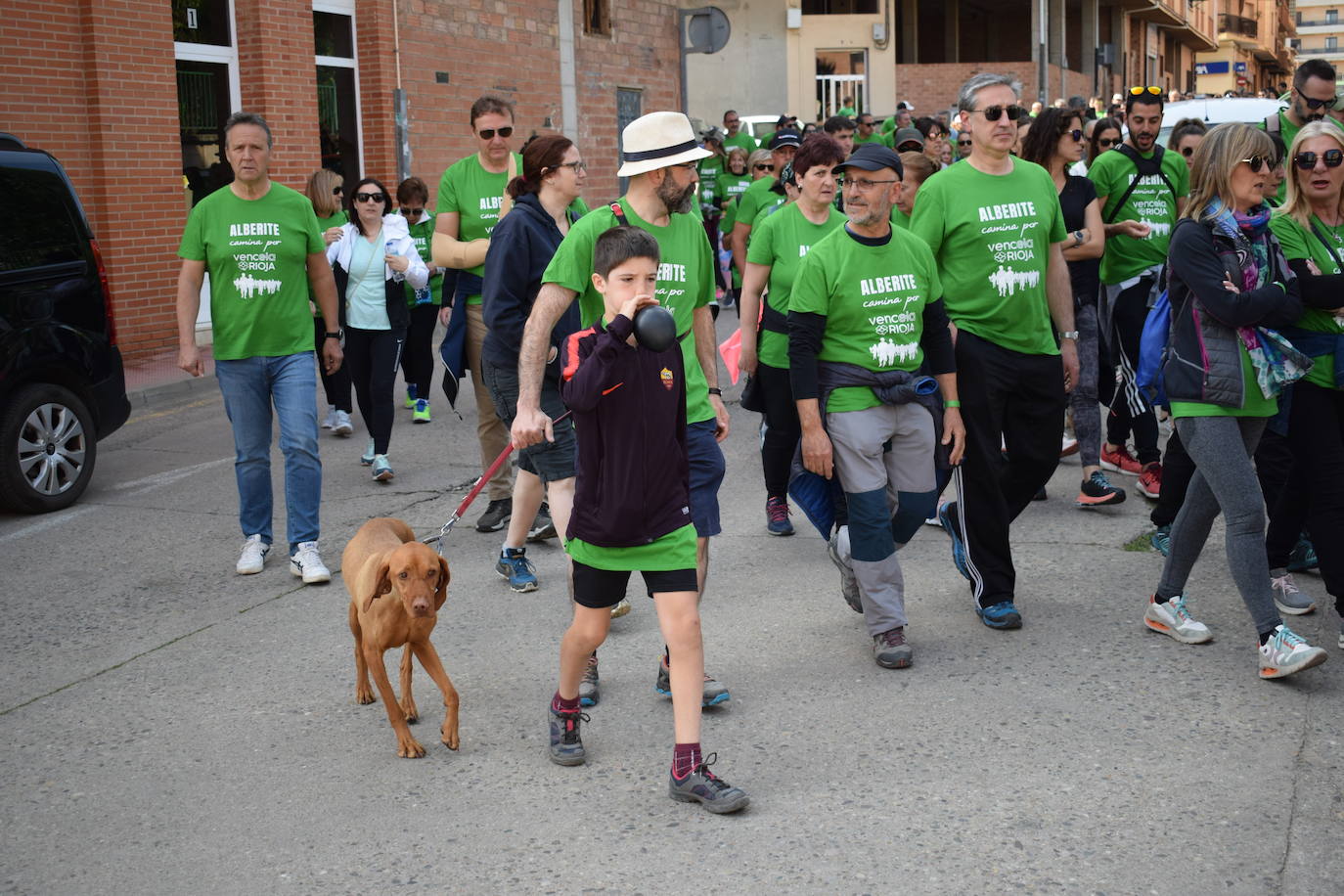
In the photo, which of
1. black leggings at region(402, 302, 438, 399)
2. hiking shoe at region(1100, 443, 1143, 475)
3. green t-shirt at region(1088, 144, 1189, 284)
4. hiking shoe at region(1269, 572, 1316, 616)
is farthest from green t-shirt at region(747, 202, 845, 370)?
black leggings at region(402, 302, 438, 399)

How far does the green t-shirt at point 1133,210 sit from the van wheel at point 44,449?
19.5ft

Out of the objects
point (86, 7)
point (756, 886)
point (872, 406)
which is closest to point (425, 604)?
point (756, 886)

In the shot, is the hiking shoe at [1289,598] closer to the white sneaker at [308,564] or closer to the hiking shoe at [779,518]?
the hiking shoe at [779,518]

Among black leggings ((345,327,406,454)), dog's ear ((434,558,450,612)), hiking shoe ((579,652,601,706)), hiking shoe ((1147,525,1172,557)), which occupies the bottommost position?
hiking shoe ((579,652,601,706))

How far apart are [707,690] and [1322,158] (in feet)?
9.26

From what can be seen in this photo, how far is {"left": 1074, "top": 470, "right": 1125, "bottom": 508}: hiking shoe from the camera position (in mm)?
7480

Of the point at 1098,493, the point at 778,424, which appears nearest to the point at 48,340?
the point at 778,424

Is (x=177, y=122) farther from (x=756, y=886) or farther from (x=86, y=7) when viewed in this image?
(x=756, y=886)

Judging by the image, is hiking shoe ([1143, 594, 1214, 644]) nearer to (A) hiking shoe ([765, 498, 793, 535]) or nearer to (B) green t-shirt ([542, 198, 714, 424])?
(B) green t-shirt ([542, 198, 714, 424])

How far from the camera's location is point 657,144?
4762 mm

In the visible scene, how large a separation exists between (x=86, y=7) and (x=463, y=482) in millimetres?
7411

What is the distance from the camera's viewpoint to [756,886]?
3.65 m

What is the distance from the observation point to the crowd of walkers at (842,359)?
166 inches

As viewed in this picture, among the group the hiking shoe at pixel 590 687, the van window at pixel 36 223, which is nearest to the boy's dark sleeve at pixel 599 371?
the hiking shoe at pixel 590 687
